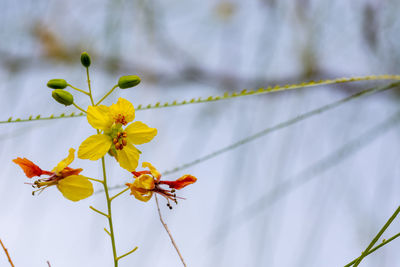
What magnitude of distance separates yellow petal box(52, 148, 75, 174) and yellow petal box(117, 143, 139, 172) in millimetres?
28

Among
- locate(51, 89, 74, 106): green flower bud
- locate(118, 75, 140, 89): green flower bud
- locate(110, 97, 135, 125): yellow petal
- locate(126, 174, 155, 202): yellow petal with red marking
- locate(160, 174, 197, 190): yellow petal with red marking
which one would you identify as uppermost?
locate(51, 89, 74, 106): green flower bud

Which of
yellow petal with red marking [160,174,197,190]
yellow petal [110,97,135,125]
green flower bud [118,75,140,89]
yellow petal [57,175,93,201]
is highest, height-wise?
green flower bud [118,75,140,89]

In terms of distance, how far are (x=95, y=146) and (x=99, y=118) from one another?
0.7 inches

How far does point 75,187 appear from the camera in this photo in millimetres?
257

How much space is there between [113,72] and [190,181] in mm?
495

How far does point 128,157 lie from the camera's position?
26 centimetres

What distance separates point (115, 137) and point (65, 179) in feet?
0.12

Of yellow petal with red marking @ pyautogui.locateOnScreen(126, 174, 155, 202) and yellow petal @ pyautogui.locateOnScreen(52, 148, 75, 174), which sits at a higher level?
→ yellow petal @ pyautogui.locateOnScreen(52, 148, 75, 174)

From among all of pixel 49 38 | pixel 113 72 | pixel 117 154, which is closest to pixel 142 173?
pixel 117 154

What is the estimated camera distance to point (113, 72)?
0.72 m

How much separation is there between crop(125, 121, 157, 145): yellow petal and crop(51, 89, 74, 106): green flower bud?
42mm

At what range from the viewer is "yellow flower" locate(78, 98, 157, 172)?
256 mm

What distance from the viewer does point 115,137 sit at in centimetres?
Answer: 27

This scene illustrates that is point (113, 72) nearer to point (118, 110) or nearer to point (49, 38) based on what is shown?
point (49, 38)
